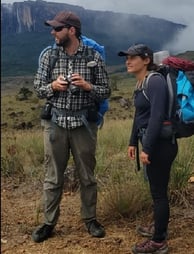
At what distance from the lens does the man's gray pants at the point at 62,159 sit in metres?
4.39

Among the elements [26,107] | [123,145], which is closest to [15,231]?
[123,145]

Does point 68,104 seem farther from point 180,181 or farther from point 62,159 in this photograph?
point 180,181

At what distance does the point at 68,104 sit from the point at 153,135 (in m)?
0.93

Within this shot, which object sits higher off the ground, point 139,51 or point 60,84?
point 139,51

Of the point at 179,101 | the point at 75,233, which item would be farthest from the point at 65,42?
the point at 75,233

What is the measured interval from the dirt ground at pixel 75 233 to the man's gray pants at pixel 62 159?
0.75ft

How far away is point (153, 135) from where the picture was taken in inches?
147

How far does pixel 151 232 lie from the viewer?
14.6ft

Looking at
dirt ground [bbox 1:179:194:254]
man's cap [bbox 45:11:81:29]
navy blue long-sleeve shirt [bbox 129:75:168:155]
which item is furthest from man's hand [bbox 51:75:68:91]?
dirt ground [bbox 1:179:194:254]

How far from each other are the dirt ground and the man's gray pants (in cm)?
23

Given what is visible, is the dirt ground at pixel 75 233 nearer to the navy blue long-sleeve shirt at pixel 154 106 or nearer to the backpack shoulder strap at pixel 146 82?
the navy blue long-sleeve shirt at pixel 154 106

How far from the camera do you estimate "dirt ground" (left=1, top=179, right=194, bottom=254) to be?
4.26m

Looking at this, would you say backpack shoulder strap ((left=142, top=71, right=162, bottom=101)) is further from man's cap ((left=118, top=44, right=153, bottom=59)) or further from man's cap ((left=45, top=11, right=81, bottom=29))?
man's cap ((left=45, top=11, right=81, bottom=29))

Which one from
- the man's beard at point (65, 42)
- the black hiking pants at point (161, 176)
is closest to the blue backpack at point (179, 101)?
the black hiking pants at point (161, 176)
